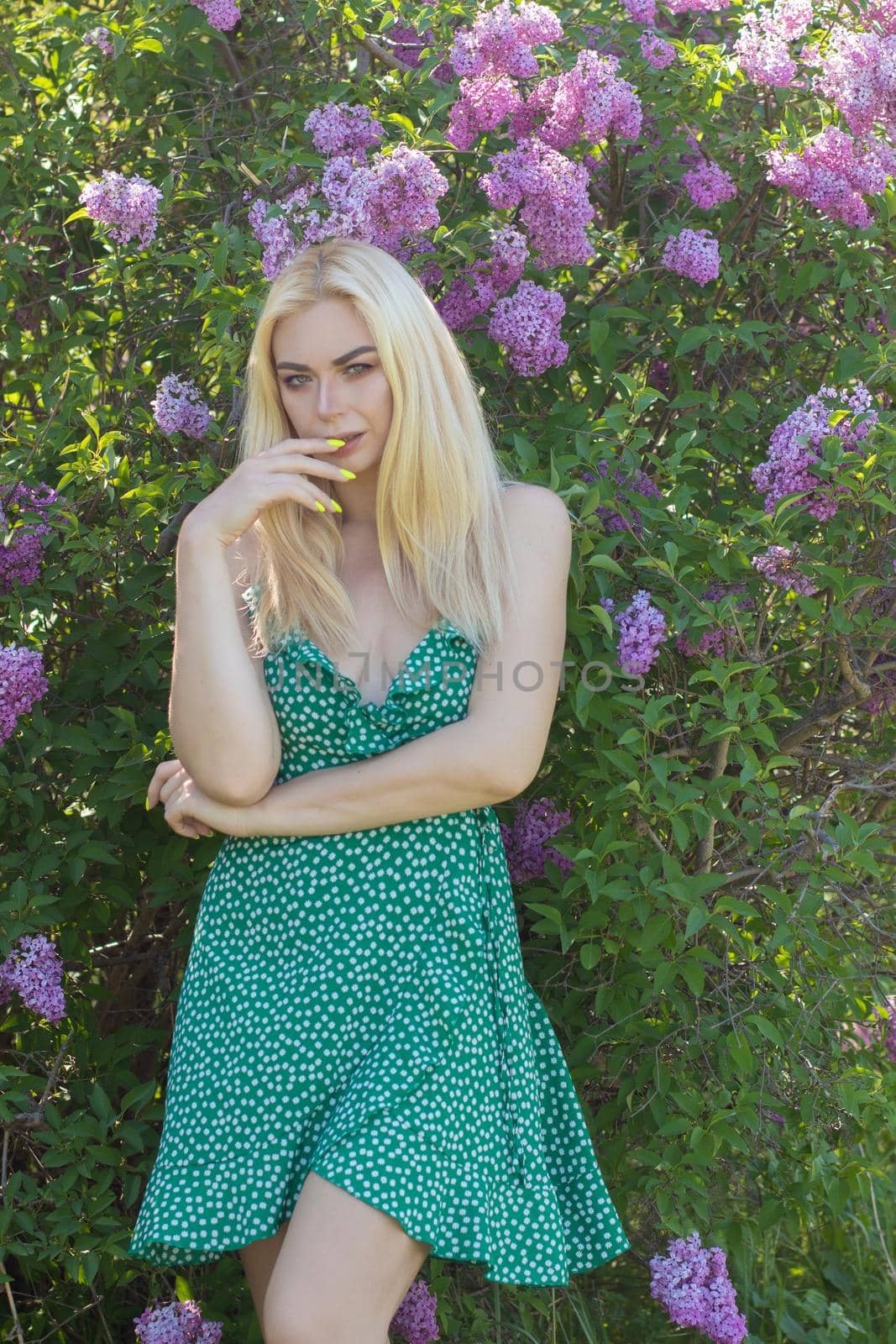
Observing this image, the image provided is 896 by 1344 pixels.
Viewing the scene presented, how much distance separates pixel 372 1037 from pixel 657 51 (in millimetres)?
1966

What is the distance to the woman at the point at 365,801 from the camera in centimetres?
208

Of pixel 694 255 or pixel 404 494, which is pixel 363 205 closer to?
pixel 404 494

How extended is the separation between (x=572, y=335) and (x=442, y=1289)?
6.05 ft

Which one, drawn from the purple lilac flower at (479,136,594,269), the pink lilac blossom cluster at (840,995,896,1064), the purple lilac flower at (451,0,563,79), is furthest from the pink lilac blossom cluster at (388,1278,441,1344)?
the purple lilac flower at (451,0,563,79)

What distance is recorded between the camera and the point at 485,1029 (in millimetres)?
2174

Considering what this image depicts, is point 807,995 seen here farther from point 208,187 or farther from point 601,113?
point 208,187

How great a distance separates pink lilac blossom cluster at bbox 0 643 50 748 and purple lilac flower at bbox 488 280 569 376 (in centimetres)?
103

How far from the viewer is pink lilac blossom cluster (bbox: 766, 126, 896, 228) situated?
274 cm

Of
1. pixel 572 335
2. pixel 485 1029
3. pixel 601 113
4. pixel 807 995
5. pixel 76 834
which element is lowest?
pixel 807 995

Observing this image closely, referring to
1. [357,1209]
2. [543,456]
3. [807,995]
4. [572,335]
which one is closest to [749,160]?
[572,335]

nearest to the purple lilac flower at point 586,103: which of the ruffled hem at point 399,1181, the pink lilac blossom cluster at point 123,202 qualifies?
the pink lilac blossom cluster at point 123,202

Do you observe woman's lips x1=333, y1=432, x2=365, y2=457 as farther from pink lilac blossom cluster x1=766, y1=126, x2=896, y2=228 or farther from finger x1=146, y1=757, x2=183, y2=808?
pink lilac blossom cluster x1=766, y1=126, x2=896, y2=228

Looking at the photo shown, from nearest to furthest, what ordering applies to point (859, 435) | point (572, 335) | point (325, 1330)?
point (325, 1330) < point (859, 435) < point (572, 335)

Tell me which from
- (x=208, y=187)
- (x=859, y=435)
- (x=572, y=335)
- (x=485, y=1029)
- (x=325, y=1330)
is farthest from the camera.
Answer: (x=208, y=187)
